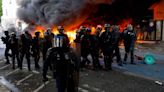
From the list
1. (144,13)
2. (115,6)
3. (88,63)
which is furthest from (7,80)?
Result: (115,6)

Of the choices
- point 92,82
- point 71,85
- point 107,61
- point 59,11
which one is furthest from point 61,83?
point 59,11

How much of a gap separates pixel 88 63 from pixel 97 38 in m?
1.20

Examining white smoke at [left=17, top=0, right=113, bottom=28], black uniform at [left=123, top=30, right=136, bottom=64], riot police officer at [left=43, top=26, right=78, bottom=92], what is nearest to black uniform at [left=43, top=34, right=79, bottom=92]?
riot police officer at [left=43, top=26, right=78, bottom=92]

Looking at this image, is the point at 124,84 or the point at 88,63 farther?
the point at 88,63

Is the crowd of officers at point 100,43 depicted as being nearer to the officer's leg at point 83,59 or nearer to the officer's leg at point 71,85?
the officer's leg at point 83,59

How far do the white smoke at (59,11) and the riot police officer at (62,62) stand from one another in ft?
51.6

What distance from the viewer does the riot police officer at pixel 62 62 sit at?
241 inches

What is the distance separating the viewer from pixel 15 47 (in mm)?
12477

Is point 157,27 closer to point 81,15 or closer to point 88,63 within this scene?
point 81,15

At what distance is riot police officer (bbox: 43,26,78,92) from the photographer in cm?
612

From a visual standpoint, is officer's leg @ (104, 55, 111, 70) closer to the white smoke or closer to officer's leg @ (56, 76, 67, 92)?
officer's leg @ (56, 76, 67, 92)

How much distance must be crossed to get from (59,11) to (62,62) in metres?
16.7

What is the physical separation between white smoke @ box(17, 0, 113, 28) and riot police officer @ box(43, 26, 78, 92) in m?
15.7

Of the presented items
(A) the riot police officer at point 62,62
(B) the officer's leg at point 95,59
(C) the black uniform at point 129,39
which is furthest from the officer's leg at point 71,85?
(C) the black uniform at point 129,39
